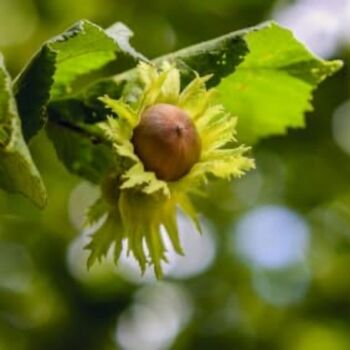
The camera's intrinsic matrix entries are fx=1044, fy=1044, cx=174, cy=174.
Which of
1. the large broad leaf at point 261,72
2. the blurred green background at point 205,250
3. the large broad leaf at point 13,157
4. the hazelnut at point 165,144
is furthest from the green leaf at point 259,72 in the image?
the blurred green background at point 205,250

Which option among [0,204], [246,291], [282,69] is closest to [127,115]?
[282,69]

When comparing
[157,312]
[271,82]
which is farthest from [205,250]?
[271,82]

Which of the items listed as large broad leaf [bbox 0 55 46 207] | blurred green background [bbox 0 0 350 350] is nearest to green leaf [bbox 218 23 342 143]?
large broad leaf [bbox 0 55 46 207]

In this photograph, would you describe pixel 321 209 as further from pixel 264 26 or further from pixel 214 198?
pixel 264 26

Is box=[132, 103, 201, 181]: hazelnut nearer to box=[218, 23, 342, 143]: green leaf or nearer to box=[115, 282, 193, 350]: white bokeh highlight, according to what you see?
box=[218, 23, 342, 143]: green leaf

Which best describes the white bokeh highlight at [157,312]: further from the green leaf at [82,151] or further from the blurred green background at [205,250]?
the green leaf at [82,151]

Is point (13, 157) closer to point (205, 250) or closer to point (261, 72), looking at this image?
point (261, 72)

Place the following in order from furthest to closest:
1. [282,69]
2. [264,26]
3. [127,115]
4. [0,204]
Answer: [0,204] → [282,69] → [264,26] → [127,115]
